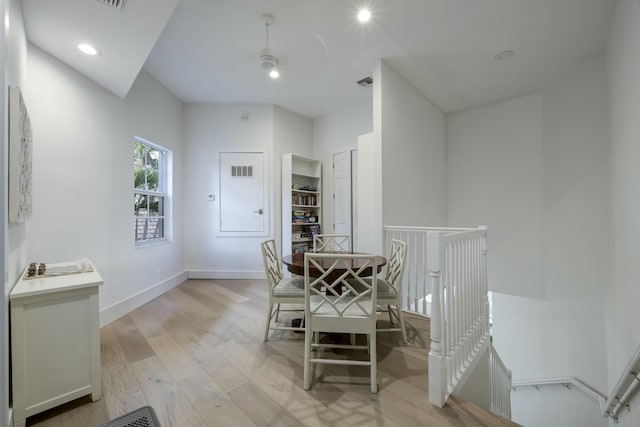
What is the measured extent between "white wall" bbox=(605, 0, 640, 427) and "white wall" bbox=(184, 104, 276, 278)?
13.5 ft

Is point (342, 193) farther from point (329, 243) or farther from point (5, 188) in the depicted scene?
point (5, 188)

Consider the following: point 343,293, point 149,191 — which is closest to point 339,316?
point 343,293

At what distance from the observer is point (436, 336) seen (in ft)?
5.39

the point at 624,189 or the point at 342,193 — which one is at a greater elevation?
the point at 342,193

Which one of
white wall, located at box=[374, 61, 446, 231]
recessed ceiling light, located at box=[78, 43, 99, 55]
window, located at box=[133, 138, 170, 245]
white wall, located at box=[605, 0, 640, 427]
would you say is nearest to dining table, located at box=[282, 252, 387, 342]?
white wall, located at box=[374, 61, 446, 231]

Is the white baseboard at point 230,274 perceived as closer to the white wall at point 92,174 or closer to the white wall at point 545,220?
the white wall at point 92,174

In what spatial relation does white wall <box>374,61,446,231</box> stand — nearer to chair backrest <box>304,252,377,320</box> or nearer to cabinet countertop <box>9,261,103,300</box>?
chair backrest <box>304,252,377,320</box>

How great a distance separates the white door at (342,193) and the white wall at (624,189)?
3.12 metres

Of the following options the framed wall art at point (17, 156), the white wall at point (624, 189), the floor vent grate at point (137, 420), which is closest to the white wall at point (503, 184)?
the white wall at point (624, 189)

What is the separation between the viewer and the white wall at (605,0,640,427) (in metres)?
2.06

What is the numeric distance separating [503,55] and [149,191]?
490cm

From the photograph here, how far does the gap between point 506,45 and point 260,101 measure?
3.44m

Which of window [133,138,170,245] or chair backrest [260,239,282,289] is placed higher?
window [133,138,170,245]

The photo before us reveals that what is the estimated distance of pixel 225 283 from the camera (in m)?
4.20
